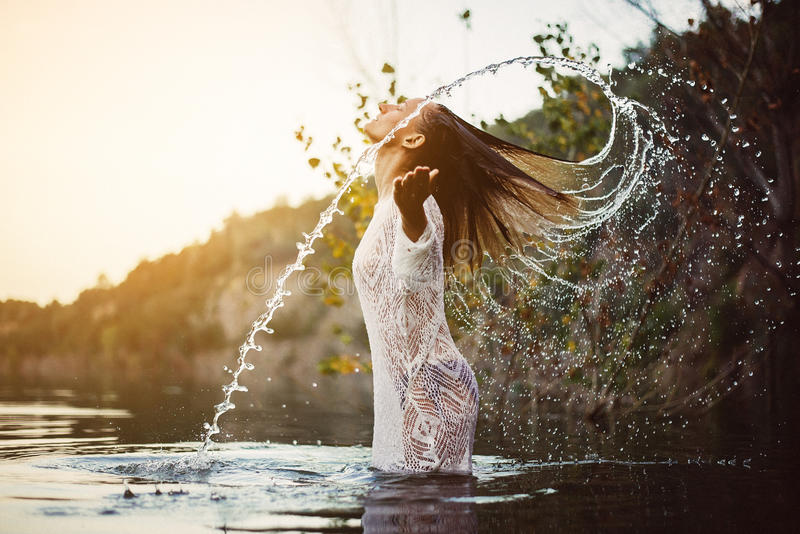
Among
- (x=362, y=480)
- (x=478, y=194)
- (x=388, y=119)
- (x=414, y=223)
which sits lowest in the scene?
(x=362, y=480)

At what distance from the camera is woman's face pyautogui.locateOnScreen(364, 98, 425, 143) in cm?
489

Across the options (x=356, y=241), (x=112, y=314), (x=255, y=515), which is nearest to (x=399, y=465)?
(x=255, y=515)

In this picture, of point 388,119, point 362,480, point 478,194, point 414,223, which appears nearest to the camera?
point 414,223

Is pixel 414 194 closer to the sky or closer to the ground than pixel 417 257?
closer to the sky

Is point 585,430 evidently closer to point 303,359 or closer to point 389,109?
point 389,109

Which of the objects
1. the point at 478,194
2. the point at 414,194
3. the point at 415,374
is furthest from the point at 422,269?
the point at 478,194

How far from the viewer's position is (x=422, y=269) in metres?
4.16

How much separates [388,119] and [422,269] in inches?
43.4

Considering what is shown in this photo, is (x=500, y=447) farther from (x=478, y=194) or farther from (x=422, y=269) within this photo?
(x=422, y=269)

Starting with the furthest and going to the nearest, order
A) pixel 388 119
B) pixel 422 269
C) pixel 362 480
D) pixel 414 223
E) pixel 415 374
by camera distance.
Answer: pixel 388 119 → pixel 362 480 → pixel 415 374 → pixel 422 269 → pixel 414 223

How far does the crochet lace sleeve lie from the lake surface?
92 centimetres

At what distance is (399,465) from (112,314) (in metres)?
21.8

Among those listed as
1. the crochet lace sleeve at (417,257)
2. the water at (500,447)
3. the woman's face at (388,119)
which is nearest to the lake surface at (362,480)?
the water at (500,447)

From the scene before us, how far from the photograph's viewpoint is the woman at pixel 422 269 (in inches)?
164
